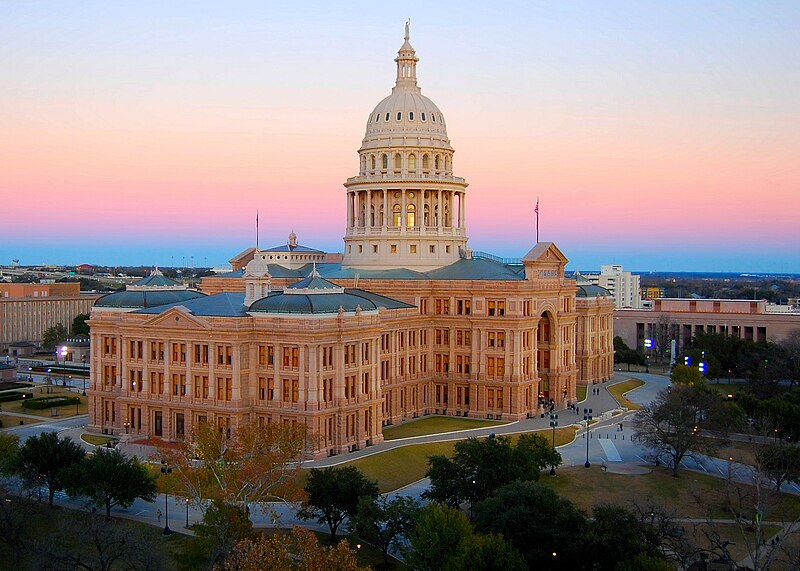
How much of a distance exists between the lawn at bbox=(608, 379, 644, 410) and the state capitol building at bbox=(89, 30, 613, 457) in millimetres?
3765

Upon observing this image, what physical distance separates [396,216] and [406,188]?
173 inches

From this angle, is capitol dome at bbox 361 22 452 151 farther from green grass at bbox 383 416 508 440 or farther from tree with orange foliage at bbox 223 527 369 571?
tree with orange foliage at bbox 223 527 369 571

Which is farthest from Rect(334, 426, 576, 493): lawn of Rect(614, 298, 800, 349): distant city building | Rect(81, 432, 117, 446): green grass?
Rect(614, 298, 800, 349): distant city building

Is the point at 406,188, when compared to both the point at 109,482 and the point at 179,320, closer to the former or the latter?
the point at 179,320

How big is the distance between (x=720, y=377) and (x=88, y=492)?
351 ft

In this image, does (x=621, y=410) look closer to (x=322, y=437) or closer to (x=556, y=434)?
(x=556, y=434)

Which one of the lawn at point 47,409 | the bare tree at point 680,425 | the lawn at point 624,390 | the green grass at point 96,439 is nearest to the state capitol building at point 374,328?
the green grass at point 96,439

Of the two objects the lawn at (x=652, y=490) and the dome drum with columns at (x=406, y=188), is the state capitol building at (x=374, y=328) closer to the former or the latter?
the dome drum with columns at (x=406, y=188)

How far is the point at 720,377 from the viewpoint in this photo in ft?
478

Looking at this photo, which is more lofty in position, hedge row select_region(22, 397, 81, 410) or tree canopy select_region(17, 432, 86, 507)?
tree canopy select_region(17, 432, 86, 507)

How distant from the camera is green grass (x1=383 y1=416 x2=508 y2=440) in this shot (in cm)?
9594

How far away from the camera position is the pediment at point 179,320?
284ft

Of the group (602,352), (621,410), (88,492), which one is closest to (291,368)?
(88,492)

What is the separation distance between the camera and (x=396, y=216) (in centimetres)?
12150
